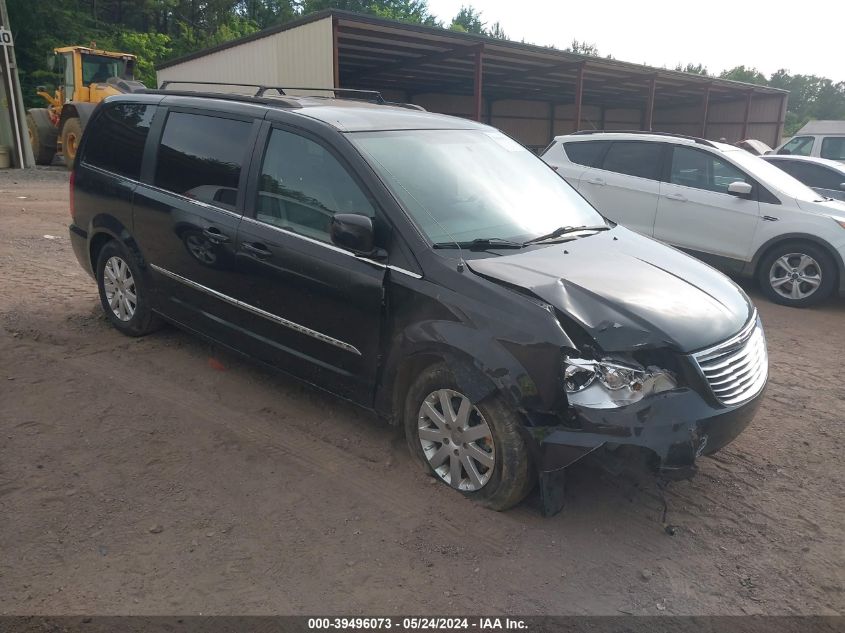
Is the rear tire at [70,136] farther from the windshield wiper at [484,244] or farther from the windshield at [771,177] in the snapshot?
the windshield wiper at [484,244]

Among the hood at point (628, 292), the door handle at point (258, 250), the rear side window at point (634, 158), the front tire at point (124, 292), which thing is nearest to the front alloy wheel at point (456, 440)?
the hood at point (628, 292)

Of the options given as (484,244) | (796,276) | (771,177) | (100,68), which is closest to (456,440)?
(484,244)

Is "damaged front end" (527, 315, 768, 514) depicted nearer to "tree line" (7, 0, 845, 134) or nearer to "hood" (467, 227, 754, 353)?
"hood" (467, 227, 754, 353)

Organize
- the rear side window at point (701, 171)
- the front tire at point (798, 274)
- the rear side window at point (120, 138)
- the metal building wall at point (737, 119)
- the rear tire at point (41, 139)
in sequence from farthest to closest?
the metal building wall at point (737, 119) < the rear tire at point (41, 139) < the rear side window at point (701, 171) < the front tire at point (798, 274) < the rear side window at point (120, 138)

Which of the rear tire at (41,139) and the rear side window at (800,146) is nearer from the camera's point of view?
the rear side window at (800,146)

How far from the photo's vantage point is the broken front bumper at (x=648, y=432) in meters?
2.92

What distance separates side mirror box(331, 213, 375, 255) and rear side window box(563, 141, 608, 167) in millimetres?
6289

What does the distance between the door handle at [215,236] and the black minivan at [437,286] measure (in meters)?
0.01

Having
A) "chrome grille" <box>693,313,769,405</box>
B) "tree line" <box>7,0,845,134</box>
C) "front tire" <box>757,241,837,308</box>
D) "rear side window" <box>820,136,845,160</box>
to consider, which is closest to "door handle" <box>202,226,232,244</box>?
"chrome grille" <box>693,313,769,405</box>

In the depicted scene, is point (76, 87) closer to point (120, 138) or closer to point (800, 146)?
point (120, 138)

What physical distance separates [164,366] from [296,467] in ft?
5.79

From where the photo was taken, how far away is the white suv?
7.39 m

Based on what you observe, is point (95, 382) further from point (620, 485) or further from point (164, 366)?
point (620, 485)

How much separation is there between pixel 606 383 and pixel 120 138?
414 cm
